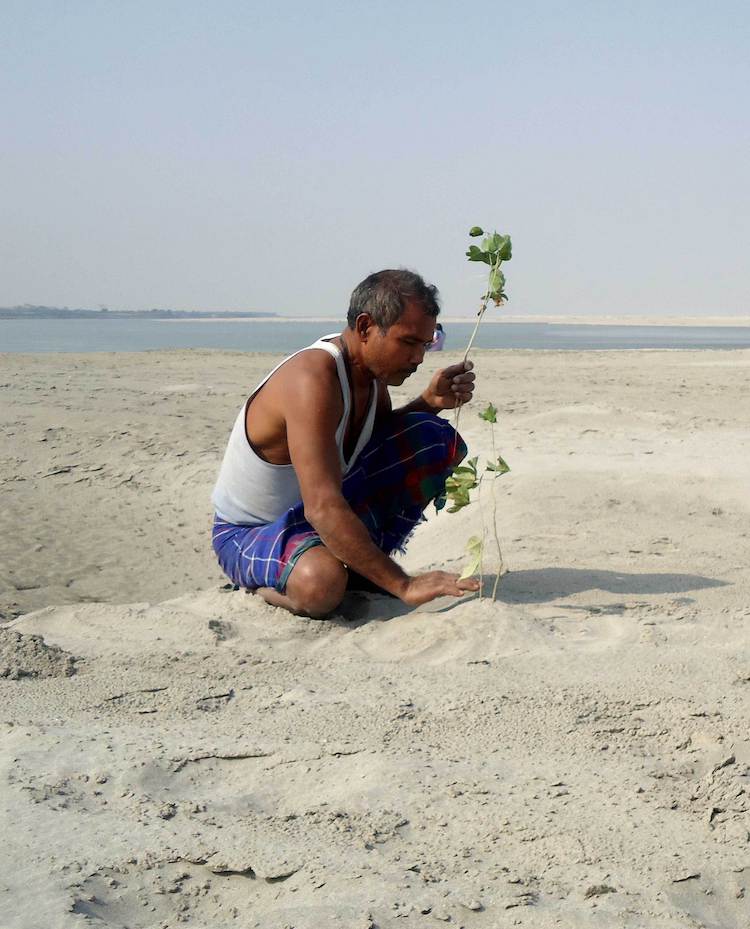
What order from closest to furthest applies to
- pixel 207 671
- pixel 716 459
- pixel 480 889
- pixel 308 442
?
pixel 480 889, pixel 207 671, pixel 308 442, pixel 716 459

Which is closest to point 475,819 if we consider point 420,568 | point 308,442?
point 308,442

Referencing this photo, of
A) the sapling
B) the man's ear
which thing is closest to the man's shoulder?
the man's ear

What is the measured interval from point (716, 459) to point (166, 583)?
3450 mm

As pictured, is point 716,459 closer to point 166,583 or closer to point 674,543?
point 674,543

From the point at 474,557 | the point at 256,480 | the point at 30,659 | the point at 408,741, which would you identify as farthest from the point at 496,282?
the point at 30,659

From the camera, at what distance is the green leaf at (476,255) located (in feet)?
10.3

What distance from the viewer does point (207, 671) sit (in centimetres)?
282

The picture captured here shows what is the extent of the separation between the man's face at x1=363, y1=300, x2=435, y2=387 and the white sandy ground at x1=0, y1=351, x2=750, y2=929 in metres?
0.80

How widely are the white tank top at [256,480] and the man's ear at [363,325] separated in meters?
0.18

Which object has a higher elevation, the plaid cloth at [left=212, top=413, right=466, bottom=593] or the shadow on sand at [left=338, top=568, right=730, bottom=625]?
the plaid cloth at [left=212, top=413, right=466, bottom=593]

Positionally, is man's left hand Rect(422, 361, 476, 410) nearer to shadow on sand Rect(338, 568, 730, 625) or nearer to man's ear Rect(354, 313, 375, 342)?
man's ear Rect(354, 313, 375, 342)

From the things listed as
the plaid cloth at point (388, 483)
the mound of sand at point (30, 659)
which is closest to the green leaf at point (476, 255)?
the plaid cloth at point (388, 483)

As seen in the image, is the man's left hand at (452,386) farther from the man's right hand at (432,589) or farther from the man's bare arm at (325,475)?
the man's right hand at (432,589)

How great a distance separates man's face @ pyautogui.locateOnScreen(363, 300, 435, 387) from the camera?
3.05m
